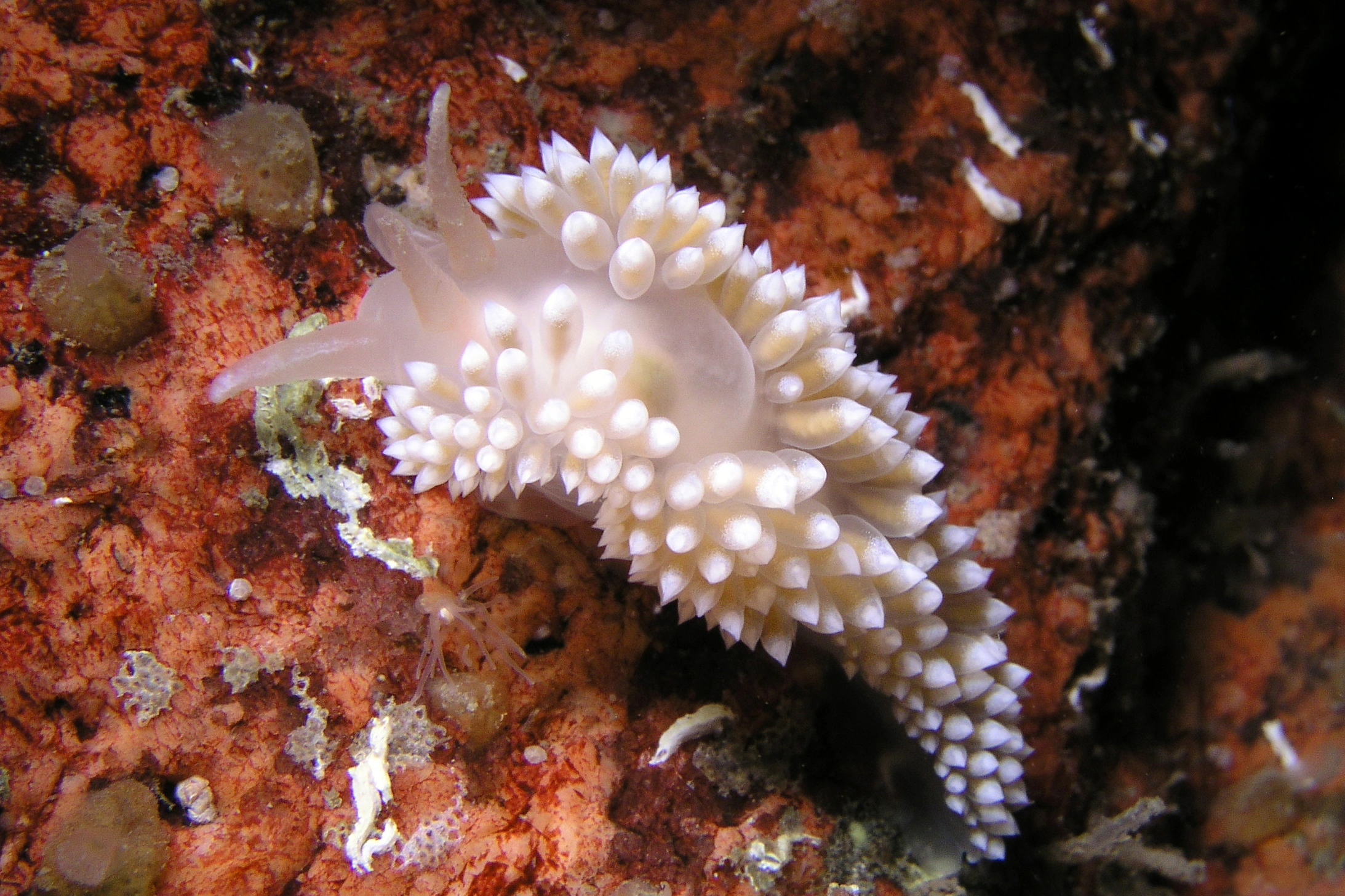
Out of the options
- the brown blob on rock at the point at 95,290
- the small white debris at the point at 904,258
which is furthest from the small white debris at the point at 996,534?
the brown blob on rock at the point at 95,290

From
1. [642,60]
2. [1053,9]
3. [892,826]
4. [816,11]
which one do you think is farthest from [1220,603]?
[642,60]

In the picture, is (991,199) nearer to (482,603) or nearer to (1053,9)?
(1053,9)

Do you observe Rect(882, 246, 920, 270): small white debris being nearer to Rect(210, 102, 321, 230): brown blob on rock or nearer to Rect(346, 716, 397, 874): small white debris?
Rect(210, 102, 321, 230): brown blob on rock

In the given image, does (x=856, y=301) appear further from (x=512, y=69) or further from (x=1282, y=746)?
(x=1282, y=746)

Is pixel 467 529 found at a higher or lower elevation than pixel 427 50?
lower

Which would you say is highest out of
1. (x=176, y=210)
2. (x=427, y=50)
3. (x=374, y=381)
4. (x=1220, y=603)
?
(x=427, y=50)

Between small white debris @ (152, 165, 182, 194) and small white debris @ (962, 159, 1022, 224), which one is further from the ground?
small white debris @ (962, 159, 1022, 224)

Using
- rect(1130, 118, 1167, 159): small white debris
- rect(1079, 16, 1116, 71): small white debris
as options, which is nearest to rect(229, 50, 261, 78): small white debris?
rect(1079, 16, 1116, 71): small white debris
